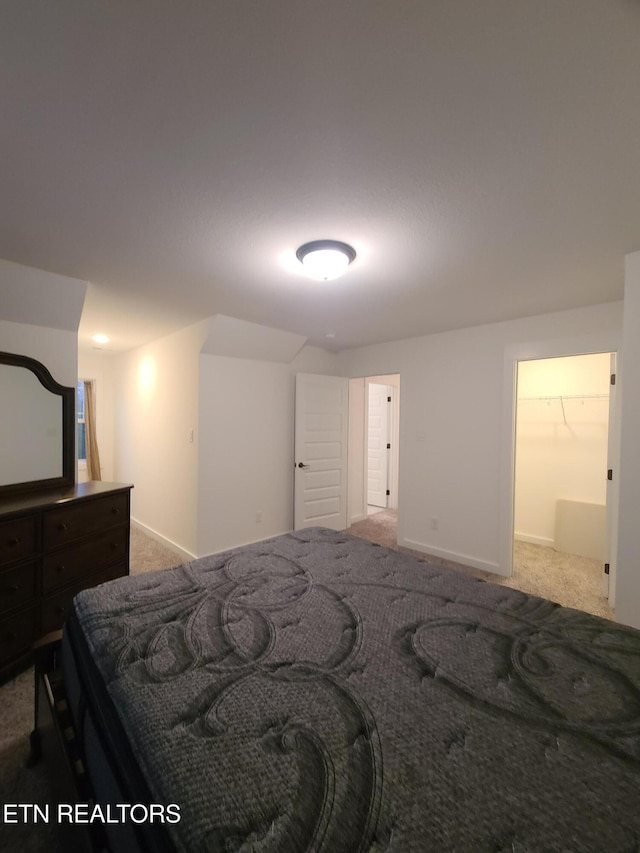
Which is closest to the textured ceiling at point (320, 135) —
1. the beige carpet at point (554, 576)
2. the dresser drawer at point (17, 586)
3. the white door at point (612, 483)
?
the white door at point (612, 483)

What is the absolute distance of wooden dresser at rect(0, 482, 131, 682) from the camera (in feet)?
6.33

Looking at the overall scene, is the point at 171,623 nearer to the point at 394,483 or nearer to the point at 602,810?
the point at 602,810

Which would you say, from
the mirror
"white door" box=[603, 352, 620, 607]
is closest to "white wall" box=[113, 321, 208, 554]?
the mirror

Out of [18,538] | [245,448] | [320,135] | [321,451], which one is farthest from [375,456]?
[320,135]

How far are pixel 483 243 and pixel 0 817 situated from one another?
3218mm

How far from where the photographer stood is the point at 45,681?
140cm

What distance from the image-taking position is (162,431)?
4062mm

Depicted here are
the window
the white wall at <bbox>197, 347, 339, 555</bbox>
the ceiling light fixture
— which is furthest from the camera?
the window

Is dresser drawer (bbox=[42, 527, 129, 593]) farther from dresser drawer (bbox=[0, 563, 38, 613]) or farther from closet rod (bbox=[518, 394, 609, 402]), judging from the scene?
closet rod (bbox=[518, 394, 609, 402])

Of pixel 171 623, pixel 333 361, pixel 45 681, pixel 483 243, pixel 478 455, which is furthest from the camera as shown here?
pixel 333 361

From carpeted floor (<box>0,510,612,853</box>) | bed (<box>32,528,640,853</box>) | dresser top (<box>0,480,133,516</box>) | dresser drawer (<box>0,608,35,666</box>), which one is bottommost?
carpeted floor (<box>0,510,612,853</box>)

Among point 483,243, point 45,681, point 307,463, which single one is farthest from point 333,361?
point 45,681

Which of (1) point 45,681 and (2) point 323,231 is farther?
(2) point 323,231

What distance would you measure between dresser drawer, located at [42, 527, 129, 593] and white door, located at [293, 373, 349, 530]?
6.69 ft
